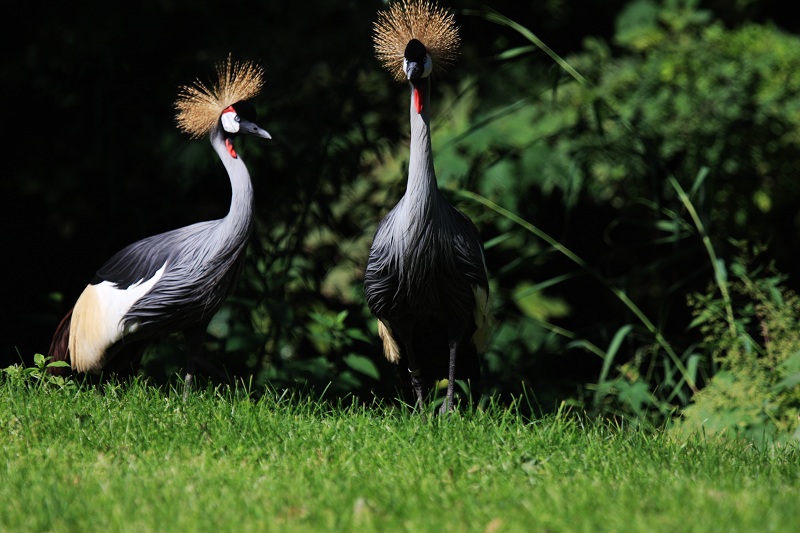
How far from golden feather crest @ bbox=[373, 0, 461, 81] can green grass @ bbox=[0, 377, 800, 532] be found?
5.71ft

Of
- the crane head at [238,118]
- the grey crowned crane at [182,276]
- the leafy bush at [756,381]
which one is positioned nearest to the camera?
the grey crowned crane at [182,276]

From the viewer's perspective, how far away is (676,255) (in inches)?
236

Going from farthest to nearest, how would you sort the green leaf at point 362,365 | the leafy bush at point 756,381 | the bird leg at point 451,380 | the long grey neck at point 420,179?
the green leaf at point 362,365 < the leafy bush at point 756,381 < the bird leg at point 451,380 < the long grey neck at point 420,179

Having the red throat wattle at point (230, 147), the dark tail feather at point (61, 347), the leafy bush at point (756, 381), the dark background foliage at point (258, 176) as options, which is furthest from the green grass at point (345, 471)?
the dark background foliage at point (258, 176)

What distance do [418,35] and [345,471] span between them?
2.20 metres

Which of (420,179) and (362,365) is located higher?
(420,179)

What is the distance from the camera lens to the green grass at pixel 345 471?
3.15 m

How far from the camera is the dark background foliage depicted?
6.34 m

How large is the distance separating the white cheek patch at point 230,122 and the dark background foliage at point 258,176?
1345 millimetres

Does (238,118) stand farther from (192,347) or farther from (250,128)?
(192,347)

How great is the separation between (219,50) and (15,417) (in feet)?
11.9

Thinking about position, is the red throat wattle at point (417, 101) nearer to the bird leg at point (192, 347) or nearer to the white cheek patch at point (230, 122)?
the white cheek patch at point (230, 122)

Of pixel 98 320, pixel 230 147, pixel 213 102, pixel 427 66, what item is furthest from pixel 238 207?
pixel 427 66

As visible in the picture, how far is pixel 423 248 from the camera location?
15.1 feet
